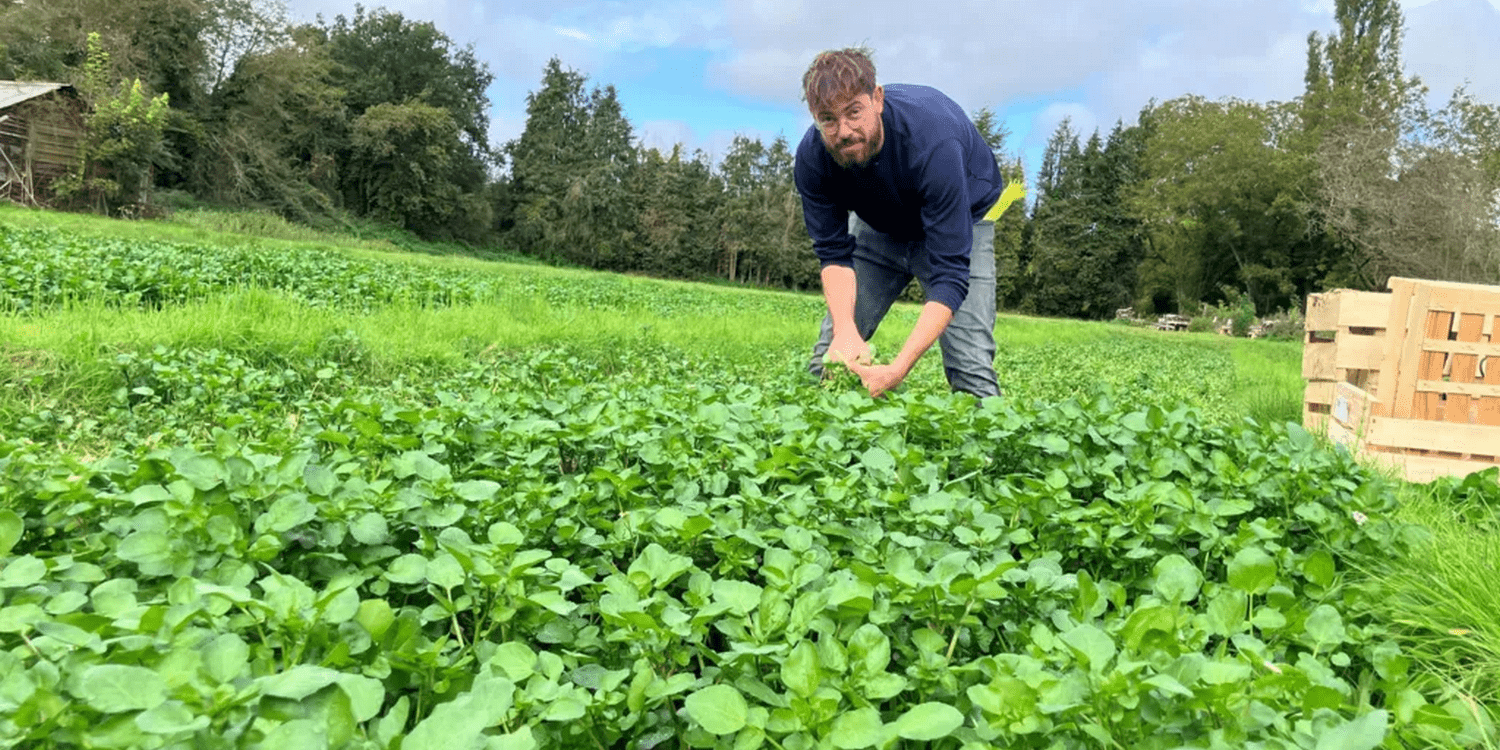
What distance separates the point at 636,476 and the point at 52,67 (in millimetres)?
42133

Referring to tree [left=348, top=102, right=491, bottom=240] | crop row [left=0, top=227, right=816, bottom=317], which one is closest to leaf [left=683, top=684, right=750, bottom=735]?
crop row [left=0, top=227, right=816, bottom=317]

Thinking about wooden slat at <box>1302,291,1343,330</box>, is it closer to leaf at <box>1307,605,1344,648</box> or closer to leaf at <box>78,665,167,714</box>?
leaf at <box>1307,605,1344,648</box>

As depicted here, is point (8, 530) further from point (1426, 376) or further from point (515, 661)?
point (1426, 376)

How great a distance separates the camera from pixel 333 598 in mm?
1275

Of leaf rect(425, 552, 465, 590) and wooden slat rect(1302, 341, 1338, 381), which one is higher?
wooden slat rect(1302, 341, 1338, 381)

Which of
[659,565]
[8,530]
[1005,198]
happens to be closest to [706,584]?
[659,565]

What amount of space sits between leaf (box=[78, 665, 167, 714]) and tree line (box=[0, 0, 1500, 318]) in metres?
26.9

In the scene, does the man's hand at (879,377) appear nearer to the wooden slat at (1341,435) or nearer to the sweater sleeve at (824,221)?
the sweater sleeve at (824,221)

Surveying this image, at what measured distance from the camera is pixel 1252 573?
1.62m

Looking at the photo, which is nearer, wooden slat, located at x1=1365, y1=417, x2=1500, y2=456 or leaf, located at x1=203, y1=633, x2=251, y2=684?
leaf, located at x1=203, y1=633, x2=251, y2=684

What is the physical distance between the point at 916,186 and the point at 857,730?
10.2 feet

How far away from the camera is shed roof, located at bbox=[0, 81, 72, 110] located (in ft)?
87.4

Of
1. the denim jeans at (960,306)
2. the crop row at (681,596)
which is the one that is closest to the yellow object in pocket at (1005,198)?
the denim jeans at (960,306)

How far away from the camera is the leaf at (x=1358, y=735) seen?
3.41 feet
